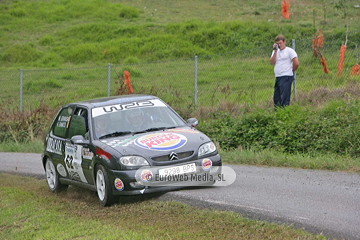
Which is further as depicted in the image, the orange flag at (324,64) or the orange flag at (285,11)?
the orange flag at (285,11)

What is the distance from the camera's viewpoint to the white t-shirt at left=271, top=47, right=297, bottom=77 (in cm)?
1346

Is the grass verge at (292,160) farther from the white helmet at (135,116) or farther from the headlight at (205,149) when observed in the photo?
the white helmet at (135,116)

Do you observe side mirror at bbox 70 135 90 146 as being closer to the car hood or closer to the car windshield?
the car windshield

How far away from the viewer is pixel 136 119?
9.05 m

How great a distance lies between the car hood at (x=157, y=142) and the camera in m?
8.05

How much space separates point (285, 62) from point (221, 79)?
3225 mm

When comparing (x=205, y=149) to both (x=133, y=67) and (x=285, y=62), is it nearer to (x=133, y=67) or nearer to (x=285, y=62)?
(x=285, y=62)

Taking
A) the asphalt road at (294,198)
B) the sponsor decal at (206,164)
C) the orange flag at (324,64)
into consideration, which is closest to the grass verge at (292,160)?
the asphalt road at (294,198)

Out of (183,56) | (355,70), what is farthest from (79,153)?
(183,56)

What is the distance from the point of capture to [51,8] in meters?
41.8

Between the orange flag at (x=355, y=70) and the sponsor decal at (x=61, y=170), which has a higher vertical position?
the orange flag at (x=355, y=70)

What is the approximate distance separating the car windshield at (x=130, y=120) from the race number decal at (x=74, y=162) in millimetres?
474

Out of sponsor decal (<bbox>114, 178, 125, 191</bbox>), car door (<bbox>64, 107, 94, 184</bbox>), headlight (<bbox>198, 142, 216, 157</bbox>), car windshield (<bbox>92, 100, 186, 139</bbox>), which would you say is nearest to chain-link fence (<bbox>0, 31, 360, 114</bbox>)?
car windshield (<bbox>92, 100, 186, 139</bbox>)

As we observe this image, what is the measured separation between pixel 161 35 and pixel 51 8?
45.1 feet
